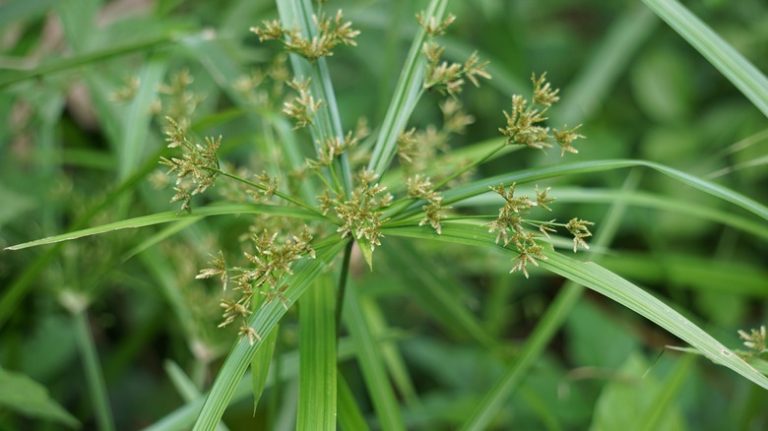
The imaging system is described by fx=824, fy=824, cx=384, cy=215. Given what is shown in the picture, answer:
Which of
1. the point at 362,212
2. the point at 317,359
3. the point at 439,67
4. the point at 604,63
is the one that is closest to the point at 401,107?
the point at 439,67

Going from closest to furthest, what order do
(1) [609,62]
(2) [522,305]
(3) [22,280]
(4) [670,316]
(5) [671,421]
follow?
1. (4) [670,316]
2. (3) [22,280]
3. (5) [671,421]
4. (1) [609,62]
5. (2) [522,305]

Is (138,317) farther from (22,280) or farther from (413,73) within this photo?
(413,73)

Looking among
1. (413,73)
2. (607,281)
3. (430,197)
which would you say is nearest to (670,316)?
(607,281)

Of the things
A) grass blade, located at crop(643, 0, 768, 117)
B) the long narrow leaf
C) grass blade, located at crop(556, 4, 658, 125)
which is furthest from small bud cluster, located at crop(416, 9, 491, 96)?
grass blade, located at crop(556, 4, 658, 125)

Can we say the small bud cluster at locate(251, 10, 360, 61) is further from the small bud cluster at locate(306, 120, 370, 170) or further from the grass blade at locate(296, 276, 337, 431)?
the grass blade at locate(296, 276, 337, 431)

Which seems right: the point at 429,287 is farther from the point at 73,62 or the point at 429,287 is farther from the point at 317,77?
the point at 73,62

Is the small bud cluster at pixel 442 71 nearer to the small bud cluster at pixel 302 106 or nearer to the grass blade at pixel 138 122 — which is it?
the small bud cluster at pixel 302 106
